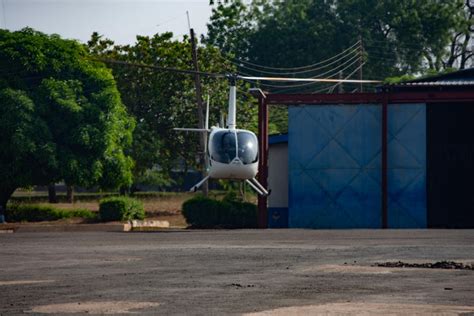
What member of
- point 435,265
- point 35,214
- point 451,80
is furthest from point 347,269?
point 35,214

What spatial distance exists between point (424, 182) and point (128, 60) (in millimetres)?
29118

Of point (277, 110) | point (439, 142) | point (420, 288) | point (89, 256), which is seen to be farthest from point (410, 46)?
point (420, 288)

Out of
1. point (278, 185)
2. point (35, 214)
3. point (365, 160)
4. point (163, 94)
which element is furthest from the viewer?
point (163, 94)

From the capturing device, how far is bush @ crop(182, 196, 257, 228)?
1876 inches

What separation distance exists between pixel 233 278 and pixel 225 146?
830 inches

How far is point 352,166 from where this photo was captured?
47094 millimetres

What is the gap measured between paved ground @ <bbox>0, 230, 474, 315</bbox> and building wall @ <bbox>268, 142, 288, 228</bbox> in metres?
16.9

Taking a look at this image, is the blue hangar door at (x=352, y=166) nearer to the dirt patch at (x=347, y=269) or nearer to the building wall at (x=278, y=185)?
the building wall at (x=278, y=185)

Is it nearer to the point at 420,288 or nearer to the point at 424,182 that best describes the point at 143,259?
the point at 420,288

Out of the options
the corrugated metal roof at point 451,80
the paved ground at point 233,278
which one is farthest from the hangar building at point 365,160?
the paved ground at point 233,278

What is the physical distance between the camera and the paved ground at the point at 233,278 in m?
15.8

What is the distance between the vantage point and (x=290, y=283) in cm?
1914

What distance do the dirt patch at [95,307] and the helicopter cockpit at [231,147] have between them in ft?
81.9

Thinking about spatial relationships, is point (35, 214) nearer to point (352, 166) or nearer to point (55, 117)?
point (55, 117)
